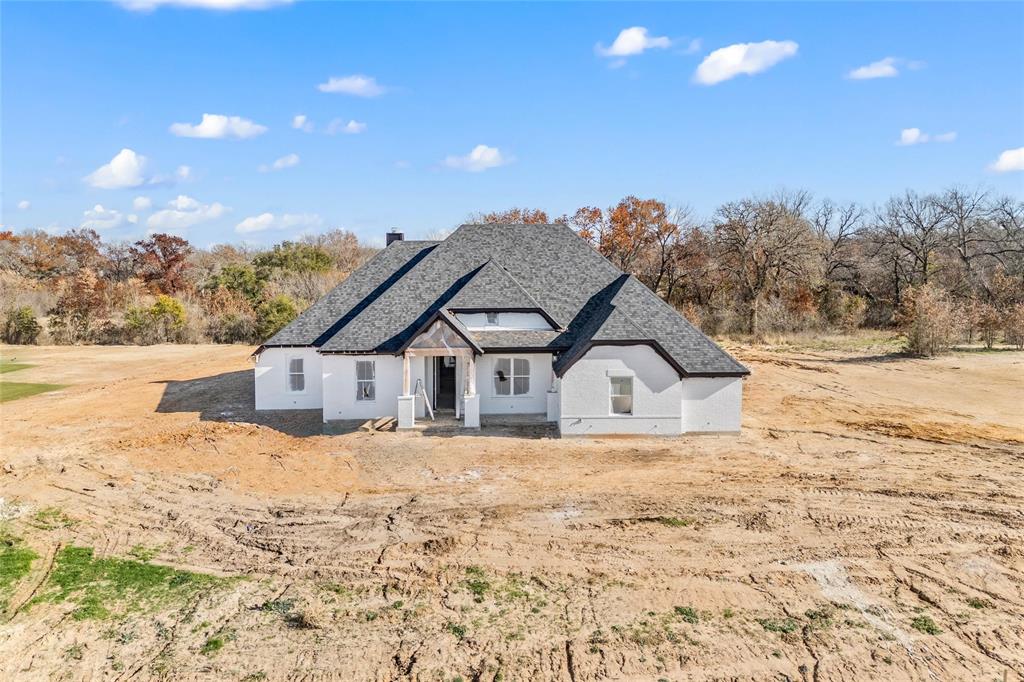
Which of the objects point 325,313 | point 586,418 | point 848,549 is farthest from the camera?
point 325,313

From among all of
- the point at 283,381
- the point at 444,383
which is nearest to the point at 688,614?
the point at 444,383

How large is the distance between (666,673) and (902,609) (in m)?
4.23

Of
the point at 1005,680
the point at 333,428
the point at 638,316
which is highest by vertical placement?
the point at 638,316

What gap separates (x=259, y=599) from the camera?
32.4 ft

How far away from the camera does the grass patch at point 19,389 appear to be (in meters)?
25.7

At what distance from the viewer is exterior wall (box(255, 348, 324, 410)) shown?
22.4 m

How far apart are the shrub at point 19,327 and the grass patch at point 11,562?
125 ft

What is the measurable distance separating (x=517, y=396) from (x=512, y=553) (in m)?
9.96

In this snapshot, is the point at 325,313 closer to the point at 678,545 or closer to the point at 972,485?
the point at 678,545

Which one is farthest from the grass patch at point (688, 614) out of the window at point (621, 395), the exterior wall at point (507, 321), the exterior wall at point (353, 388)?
the exterior wall at point (353, 388)

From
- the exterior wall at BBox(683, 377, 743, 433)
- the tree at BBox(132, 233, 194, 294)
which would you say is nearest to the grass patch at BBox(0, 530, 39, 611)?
the exterior wall at BBox(683, 377, 743, 433)

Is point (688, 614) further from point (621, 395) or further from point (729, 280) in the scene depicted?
point (729, 280)

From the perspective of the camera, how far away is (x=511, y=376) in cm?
2102

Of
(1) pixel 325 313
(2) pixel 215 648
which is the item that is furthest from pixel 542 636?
(1) pixel 325 313
